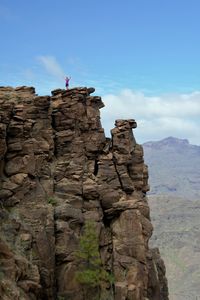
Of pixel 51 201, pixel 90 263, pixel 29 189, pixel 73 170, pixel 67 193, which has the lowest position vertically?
pixel 90 263

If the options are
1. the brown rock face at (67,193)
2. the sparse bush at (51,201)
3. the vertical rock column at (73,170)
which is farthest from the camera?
the sparse bush at (51,201)

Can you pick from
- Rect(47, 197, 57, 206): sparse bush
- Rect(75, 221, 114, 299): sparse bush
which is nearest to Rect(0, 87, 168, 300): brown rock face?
Rect(47, 197, 57, 206): sparse bush

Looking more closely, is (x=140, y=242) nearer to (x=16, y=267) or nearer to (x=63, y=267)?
(x=63, y=267)

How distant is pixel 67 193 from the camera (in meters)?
60.1

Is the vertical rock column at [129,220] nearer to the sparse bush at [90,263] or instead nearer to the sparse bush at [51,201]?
the sparse bush at [90,263]

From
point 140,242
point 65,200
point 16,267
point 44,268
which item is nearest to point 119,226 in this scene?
point 140,242

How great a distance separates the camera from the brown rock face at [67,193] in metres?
54.3

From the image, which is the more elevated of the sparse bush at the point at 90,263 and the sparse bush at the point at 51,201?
the sparse bush at the point at 51,201

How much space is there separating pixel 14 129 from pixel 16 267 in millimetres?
17215

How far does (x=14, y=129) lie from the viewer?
58000 millimetres

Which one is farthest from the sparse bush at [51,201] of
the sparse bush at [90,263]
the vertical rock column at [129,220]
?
the vertical rock column at [129,220]

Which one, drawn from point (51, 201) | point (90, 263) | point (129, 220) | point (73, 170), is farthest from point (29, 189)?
point (129, 220)

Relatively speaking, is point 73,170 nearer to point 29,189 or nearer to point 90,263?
point 29,189

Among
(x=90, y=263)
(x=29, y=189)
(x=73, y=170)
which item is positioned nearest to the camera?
(x=90, y=263)
